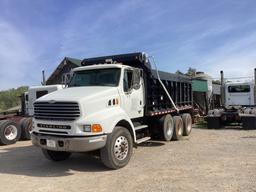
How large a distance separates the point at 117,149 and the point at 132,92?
6.71 feet

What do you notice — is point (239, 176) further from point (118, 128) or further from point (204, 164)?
point (118, 128)

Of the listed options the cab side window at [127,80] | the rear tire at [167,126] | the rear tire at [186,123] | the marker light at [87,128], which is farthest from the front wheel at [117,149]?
the rear tire at [186,123]

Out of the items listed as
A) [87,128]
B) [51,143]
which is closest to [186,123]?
[87,128]

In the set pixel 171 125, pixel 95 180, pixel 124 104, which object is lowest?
pixel 95 180

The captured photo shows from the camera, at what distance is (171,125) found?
12.5m

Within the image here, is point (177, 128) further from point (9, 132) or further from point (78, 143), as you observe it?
point (9, 132)

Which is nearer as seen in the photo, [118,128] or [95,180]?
[95,180]

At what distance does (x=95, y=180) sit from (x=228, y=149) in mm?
5269

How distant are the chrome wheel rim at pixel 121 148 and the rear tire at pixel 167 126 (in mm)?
3539

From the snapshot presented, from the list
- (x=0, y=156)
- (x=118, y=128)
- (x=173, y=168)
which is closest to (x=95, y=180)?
(x=118, y=128)

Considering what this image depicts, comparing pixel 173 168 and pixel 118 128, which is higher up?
pixel 118 128

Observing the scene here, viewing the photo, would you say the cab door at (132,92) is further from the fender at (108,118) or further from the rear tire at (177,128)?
the rear tire at (177,128)

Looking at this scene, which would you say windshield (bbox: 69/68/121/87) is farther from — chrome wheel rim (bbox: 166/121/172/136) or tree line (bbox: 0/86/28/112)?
tree line (bbox: 0/86/28/112)

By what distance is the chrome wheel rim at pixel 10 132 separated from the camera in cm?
1428
